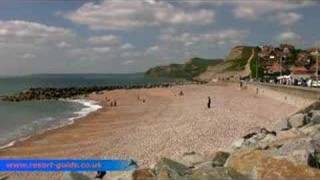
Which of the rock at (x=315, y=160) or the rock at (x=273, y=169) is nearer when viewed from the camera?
the rock at (x=273, y=169)

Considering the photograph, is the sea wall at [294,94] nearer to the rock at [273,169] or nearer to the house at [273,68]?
the rock at [273,169]

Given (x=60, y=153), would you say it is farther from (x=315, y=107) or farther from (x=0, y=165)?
(x=0, y=165)

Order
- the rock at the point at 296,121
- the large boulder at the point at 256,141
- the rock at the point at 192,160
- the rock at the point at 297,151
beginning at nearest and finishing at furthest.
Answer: the rock at the point at 297,151
the rock at the point at 192,160
the large boulder at the point at 256,141
the rock at the point at 296,121

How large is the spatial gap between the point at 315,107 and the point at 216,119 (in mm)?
14430

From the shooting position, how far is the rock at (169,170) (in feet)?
37.4

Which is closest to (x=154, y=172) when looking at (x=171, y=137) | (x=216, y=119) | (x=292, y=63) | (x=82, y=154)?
(x=82, y=154)

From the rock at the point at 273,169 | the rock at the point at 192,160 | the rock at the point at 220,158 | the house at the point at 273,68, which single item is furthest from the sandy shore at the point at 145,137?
the house at the point at 273,68

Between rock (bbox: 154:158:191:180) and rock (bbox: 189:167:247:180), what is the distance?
Answer: 422 mm

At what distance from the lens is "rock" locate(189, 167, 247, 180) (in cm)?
1080

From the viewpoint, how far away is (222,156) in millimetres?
14328

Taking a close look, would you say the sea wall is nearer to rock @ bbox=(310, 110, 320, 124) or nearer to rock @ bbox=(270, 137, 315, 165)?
rock @ bbox=(310, 110, 320, 124)

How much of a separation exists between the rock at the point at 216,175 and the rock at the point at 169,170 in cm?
42

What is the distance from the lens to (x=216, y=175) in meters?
10.9

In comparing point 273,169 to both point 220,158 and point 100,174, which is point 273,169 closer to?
point 220,158
